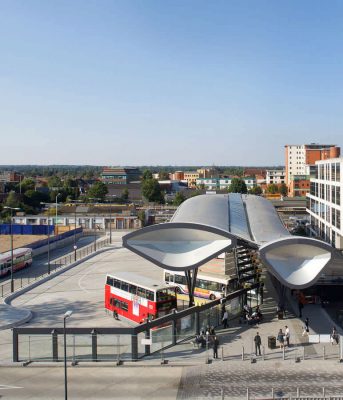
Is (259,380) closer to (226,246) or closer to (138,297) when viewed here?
(226,246)

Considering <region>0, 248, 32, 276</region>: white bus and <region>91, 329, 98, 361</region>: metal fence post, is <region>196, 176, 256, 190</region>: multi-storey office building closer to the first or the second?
<region>0, 248, 32, 276</region>: white bus

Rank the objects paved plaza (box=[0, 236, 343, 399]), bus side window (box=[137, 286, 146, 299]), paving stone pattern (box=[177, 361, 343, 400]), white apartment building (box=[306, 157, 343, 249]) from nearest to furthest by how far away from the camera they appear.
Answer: paving stone pattern (box=[177, 361, 343, 400]) → paved plaza (box=[0, 236, 343, 399]) → bus side window (box=[137, 286, 146, 299]) → white apartment building (box=[306, 157, 343, 249])

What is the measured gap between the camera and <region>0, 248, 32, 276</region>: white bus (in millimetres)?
44344

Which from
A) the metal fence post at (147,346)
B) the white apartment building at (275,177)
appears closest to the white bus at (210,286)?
the metal fence post at (147,346)

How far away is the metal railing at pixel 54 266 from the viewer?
130ft

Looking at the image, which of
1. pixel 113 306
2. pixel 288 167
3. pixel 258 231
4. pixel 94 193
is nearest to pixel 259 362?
pixel 258 231

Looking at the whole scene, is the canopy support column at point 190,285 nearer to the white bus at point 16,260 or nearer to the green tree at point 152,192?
the white bus at point 16,260

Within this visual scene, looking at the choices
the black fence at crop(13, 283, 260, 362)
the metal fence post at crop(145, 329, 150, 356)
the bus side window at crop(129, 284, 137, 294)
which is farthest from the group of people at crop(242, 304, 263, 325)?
the metal fence post at crop(145, 329, 150, 356)

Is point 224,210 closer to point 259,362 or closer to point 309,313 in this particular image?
point 309,313

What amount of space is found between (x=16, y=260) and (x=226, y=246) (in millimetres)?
28871

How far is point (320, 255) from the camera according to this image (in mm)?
22609

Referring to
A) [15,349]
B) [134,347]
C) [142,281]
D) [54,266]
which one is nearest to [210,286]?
[142,281]

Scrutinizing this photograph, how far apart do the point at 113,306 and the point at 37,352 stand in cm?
835

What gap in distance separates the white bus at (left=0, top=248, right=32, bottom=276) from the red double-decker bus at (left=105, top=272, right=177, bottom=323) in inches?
690
